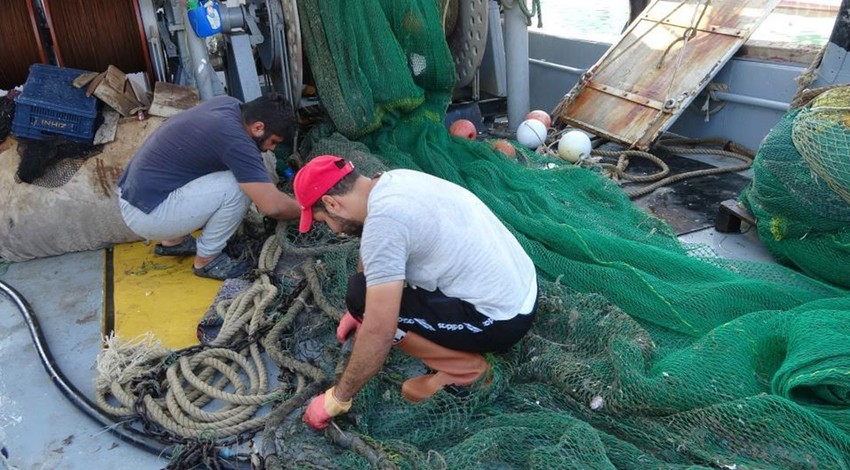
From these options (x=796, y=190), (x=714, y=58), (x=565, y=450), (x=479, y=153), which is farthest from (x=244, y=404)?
(x=714, y=58)

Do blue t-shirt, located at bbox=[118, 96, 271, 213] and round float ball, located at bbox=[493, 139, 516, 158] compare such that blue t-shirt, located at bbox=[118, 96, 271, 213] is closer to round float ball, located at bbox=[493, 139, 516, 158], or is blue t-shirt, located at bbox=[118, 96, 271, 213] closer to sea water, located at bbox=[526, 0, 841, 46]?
round float ball, located at bbox=[493, 139, 516, 158]

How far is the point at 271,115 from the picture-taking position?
364 centimetres

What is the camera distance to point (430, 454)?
2.34m

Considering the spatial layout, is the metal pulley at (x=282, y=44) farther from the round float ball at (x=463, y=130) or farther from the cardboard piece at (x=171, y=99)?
the round float ball at (x=463, y=130)

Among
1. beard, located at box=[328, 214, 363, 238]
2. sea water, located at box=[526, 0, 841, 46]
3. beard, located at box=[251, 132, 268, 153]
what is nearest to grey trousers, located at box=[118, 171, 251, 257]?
beard, located at box=[251, 132, 268, 153]

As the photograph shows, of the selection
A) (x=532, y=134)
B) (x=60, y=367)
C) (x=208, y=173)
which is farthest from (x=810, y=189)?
(x=60, y=367)

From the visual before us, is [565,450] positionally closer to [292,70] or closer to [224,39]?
[292,70]

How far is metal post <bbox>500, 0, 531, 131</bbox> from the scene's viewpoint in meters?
6.22

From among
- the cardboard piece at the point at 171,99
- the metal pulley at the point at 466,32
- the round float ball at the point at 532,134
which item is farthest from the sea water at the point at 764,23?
the cardboard piece at the point at 171,99

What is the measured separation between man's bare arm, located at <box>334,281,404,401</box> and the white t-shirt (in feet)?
0.15

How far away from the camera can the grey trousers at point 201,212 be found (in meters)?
3.82

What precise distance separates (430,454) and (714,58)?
4959 millimetres

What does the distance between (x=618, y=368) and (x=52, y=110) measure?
3815mm

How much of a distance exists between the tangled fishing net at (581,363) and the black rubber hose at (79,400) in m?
0.09
